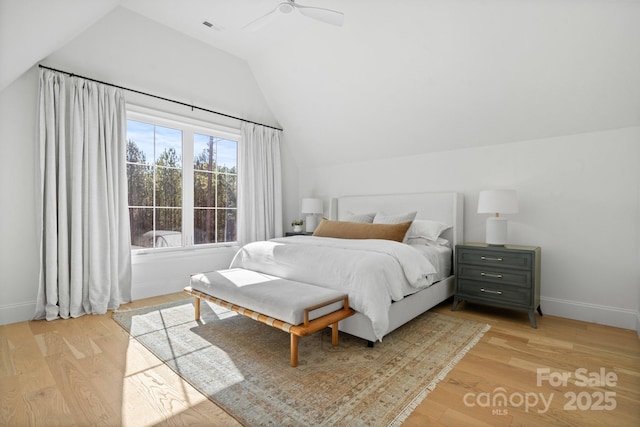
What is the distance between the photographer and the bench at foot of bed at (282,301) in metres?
2.00

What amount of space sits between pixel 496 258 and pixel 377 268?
53.5 inches

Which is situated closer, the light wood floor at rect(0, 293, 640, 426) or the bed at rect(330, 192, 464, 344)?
the light wood floor at rect(0, 293, 640, 426)

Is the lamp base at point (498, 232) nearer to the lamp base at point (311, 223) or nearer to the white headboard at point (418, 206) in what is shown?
the white headboard at point (418, 206)

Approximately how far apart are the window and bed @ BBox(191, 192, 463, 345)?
1202 millimetres

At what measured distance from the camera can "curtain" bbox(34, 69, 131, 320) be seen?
109 inches

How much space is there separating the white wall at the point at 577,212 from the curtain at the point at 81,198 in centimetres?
384

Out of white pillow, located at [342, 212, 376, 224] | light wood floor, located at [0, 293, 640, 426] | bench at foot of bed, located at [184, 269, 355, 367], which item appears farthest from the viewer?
white pillow, located at [342, 212, 376, 224]

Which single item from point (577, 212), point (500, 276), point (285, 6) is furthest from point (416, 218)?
point (285, 6)

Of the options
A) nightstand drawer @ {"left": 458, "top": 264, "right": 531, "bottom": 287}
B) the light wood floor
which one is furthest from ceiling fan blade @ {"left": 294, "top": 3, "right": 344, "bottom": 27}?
the light wood floor

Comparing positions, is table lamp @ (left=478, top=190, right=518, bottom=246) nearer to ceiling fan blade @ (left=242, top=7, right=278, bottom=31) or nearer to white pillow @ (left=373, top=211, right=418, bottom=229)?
white pillow @ (left=373, top=211, right=418, bottom=229)

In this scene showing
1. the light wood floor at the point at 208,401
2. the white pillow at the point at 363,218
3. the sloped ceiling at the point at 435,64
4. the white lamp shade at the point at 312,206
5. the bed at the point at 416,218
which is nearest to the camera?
the light wood floor at the point at 208,401

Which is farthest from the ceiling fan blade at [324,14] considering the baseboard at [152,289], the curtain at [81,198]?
the baseboard at [152,289]

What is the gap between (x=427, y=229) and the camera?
11.5 feet

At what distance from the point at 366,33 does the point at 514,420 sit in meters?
3.40
